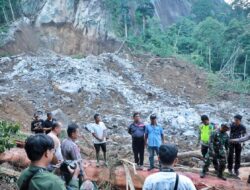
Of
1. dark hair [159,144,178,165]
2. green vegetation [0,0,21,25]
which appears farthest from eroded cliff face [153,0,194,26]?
dark hair [159,144,178,165]

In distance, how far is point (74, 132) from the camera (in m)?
5.16

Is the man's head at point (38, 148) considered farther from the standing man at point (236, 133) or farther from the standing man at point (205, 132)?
the standing man at point (205, 132)

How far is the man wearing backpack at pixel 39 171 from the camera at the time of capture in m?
2.45

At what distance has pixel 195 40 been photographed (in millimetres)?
32719

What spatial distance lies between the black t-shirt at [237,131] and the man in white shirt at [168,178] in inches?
202

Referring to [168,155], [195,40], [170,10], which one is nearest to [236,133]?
[168,155]

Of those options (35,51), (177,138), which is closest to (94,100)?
(177,138)

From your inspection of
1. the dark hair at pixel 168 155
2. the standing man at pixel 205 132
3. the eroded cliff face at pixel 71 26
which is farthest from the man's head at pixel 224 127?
the eroded cliff face at pixel 71 26

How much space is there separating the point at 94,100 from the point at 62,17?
35.8 feet

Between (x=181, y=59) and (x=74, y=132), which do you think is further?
(x=181, y=59)

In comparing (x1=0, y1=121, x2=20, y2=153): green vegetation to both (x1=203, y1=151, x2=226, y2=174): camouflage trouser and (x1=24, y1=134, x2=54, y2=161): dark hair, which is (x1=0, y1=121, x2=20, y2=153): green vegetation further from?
(x1=203, y1=151, x2=226, y2=174): camouflage trouser

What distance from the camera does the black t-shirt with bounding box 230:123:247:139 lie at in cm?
770

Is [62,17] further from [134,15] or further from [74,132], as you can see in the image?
[74,132]

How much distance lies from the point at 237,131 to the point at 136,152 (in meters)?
2.22
